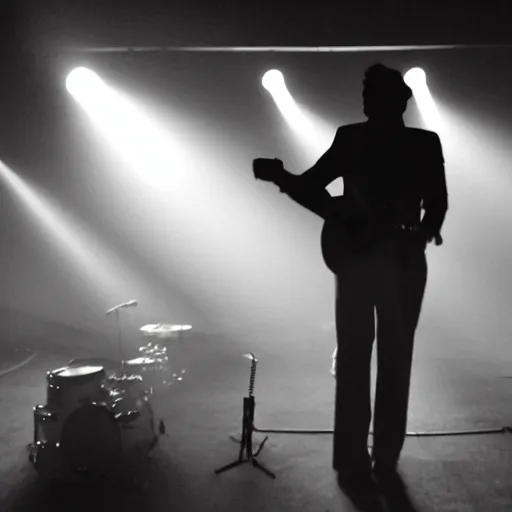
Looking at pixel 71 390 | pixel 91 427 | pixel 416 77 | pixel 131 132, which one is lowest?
pixel 91 427

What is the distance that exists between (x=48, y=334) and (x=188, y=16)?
6.38 m

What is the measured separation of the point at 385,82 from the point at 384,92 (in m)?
0.05

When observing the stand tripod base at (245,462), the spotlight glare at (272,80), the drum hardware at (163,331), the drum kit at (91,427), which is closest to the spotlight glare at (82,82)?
the spotlight glare at (272,80)

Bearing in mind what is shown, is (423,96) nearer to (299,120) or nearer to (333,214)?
(299,120)

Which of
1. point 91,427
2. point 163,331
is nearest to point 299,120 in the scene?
point 163,331

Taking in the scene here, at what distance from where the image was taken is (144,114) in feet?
27.3

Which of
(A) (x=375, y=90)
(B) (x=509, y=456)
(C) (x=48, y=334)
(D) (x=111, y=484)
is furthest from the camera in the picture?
(C) (x=48, y=334)

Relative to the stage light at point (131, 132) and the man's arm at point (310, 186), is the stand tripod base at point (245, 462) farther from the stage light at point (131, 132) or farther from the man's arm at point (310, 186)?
the stage light at point (131, 132)

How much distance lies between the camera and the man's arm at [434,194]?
253cm

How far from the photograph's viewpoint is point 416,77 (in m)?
7.39

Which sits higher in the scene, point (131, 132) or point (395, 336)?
point (131, 132)

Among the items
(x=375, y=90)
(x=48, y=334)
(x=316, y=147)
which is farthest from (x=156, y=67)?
(x=375, y=90)

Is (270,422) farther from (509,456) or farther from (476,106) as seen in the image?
(476,106)

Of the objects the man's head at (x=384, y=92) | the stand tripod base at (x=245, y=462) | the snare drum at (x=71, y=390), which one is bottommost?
the stand tripod base at (x=245, y=462)
